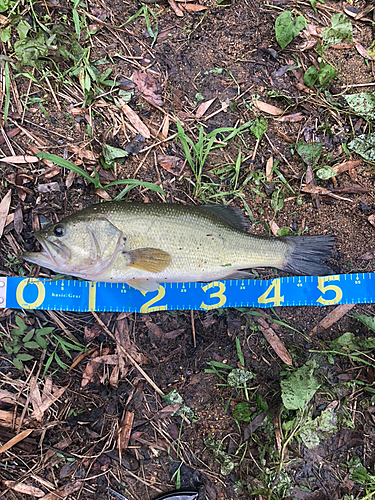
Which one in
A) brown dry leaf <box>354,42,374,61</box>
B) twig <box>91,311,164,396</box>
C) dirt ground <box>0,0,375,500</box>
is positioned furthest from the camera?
brown dry leaf <box>354,42,374,61</box>

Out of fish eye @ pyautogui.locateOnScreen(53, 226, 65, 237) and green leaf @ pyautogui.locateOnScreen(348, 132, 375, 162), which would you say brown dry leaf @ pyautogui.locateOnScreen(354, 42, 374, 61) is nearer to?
green leaf @ pyautogui.locateOnScreen(348, 132, 375, 162)

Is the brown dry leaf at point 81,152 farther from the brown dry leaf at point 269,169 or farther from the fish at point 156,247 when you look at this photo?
the brown dry leaf at point 269,169

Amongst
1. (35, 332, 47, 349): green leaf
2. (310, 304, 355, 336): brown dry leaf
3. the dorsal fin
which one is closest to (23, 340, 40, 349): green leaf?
(35, 332, 47, 349): green leaf

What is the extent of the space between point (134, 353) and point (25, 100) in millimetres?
3270

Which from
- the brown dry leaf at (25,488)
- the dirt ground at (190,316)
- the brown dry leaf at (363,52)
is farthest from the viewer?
the brown dry leaf at (363,52)

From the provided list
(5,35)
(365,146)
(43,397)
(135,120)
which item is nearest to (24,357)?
(43,397)

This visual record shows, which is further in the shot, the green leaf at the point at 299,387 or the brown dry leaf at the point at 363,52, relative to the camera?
the brown dry leaf at the point at 363,52

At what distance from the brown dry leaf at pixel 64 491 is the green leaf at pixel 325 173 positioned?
4.52 m

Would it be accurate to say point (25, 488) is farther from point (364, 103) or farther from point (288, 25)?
point (288, 25)

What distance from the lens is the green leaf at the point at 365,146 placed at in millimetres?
4105

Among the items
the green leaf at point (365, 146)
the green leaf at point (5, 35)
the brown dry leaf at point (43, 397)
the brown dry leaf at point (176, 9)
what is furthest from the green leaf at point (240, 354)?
the green leaf at point (5, 35)

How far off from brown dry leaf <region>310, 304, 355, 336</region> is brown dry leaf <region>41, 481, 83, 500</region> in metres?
3.15

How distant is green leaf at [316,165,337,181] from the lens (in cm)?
407

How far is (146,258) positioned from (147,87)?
7.22ft
